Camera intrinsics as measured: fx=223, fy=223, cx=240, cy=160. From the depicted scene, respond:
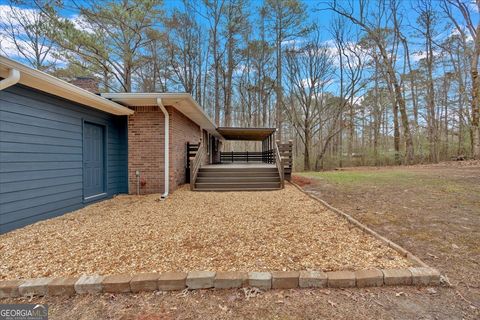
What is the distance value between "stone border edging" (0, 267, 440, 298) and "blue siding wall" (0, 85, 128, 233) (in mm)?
2124

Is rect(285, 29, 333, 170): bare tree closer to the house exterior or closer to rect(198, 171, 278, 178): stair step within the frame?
rect(198, 171, 278, 178): stair step

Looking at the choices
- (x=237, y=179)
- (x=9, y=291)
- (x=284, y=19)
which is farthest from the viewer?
(x=284, y=19)

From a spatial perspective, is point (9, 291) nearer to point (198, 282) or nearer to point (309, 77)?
point (198, 282)

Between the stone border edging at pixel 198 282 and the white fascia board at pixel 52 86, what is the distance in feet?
9.21

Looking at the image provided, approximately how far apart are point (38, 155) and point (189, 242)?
129 inches

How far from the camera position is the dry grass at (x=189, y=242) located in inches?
93.1

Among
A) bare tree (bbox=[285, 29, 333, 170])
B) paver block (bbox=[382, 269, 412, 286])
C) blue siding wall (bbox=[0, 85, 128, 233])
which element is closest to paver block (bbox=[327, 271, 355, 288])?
paver block (bbox=[382, 269, 412, 286])

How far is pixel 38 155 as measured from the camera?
3.96 meters

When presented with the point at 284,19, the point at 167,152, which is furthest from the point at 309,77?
the point at 167,152

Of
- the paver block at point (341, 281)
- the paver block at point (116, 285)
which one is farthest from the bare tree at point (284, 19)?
the paver block at point (116, 285)

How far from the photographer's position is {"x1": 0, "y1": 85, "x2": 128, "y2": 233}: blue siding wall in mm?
3449

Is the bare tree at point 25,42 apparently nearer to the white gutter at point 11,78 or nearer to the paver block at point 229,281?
the white gutter at point 11,78

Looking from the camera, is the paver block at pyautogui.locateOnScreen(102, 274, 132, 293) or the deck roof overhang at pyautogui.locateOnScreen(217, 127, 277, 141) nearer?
the paver block at pyautogui.locateOnScreen(102, 274, 132, 293)

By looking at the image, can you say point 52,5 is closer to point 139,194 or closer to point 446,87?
point 139,194
